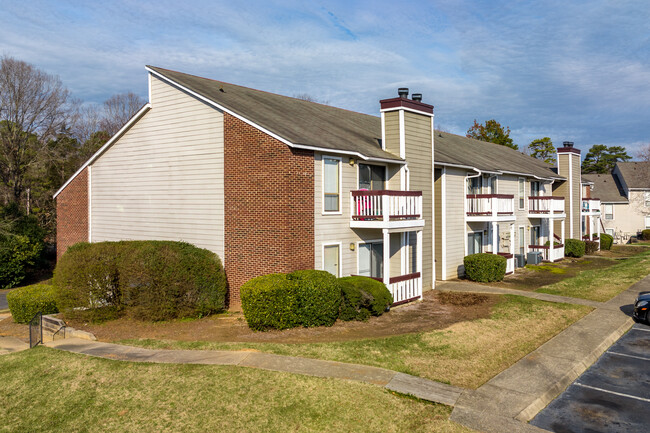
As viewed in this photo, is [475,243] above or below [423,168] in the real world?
below

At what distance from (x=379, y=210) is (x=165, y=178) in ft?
29.3

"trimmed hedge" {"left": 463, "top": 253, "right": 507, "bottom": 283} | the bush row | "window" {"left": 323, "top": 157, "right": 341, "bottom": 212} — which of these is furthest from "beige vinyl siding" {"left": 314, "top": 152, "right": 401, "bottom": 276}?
"trimmed hedge" {"left": 463, "top": 253, "right": 507, "bottom": 283}

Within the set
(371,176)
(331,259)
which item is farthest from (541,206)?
(331,259)

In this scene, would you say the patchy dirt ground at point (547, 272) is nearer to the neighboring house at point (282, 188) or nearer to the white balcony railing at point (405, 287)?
the neighboring house at point (282, 188)

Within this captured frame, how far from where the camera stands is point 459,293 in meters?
20.5

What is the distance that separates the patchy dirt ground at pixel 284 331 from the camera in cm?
1345

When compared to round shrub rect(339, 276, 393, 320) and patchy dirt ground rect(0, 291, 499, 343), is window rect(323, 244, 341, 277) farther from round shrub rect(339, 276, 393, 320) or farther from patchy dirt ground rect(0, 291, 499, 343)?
patchy dirt ground rect(0, 291, 499, 343)

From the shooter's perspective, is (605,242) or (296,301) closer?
(296,301)

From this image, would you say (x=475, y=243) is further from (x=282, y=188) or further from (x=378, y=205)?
(x=282, y=188)

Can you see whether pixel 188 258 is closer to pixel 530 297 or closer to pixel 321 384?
pixel 321 384

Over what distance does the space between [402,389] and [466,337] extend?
4.69 metres

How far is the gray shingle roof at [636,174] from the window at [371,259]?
48.1 m

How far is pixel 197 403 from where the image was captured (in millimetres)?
8820

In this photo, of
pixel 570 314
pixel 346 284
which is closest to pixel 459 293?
pixel 570 314
